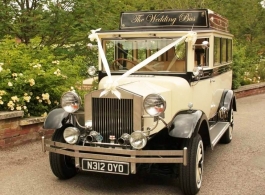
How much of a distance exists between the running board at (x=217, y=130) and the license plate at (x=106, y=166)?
1712 mm

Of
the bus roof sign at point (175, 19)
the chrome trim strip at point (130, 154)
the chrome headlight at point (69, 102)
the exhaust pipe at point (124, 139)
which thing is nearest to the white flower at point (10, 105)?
the chrome headlight at point (69, 102)

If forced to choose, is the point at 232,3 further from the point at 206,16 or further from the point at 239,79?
the point at 206,16

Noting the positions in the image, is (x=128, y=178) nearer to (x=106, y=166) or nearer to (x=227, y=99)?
(x=106, y=166)

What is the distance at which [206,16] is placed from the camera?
6543 millimetres

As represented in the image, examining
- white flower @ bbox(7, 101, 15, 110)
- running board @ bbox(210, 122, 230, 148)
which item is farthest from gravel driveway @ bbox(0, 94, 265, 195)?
white flower @ bbox(7, 101, 15, 110)

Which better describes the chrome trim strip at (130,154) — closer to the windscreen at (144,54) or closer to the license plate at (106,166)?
the license plate at (106,166)

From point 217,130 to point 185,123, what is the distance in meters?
2.10

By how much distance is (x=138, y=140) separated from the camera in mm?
4734

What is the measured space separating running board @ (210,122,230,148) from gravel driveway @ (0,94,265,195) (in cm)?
42

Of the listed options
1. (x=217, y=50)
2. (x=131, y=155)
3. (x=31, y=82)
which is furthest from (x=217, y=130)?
(x=31, y=82)

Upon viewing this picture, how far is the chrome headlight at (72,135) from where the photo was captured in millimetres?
5094

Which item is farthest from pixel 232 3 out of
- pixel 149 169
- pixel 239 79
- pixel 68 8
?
pixel 149 169

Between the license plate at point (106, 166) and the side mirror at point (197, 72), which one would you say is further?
the side mirror at point (197, 72)

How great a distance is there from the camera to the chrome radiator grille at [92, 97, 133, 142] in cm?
496
